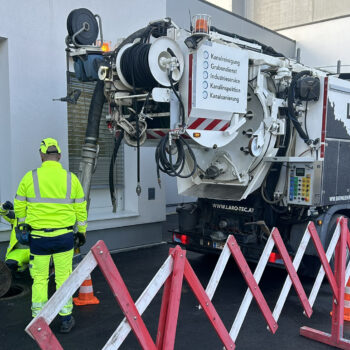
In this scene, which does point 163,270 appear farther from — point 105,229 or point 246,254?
point 105,229

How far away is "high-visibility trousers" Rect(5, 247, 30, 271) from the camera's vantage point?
4.77 metres

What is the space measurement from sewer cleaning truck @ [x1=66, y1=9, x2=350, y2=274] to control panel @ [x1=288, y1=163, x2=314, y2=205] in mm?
13

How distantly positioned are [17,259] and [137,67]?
100 inches

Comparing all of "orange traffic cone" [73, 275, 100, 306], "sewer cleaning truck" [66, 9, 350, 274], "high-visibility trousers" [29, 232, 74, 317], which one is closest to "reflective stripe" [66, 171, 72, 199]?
"high-visibility trousers" [29, 232, 74, 317]

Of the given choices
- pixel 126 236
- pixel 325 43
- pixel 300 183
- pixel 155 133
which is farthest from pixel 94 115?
pixel 325 43


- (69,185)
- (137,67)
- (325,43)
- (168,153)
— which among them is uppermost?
(325,43)

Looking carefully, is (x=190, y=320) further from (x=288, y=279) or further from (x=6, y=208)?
(x=6, y=208)

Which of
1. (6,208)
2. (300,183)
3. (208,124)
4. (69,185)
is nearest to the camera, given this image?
(69,185)

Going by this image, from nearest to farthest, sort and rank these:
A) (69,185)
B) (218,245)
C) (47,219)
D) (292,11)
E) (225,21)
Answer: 1. (47,219)
2. (69,185)
3. (218,245)
4. (225,21)
5. (292,11)

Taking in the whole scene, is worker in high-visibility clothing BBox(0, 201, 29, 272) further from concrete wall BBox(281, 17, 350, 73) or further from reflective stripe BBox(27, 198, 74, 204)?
concrete wall BBox(281, 17, 350, 73)

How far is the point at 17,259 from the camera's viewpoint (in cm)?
478

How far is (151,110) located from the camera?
4672mm

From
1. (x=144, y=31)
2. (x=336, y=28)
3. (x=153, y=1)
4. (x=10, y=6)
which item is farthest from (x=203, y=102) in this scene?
(x=336, y=28)

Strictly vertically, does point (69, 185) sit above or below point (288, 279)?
above
